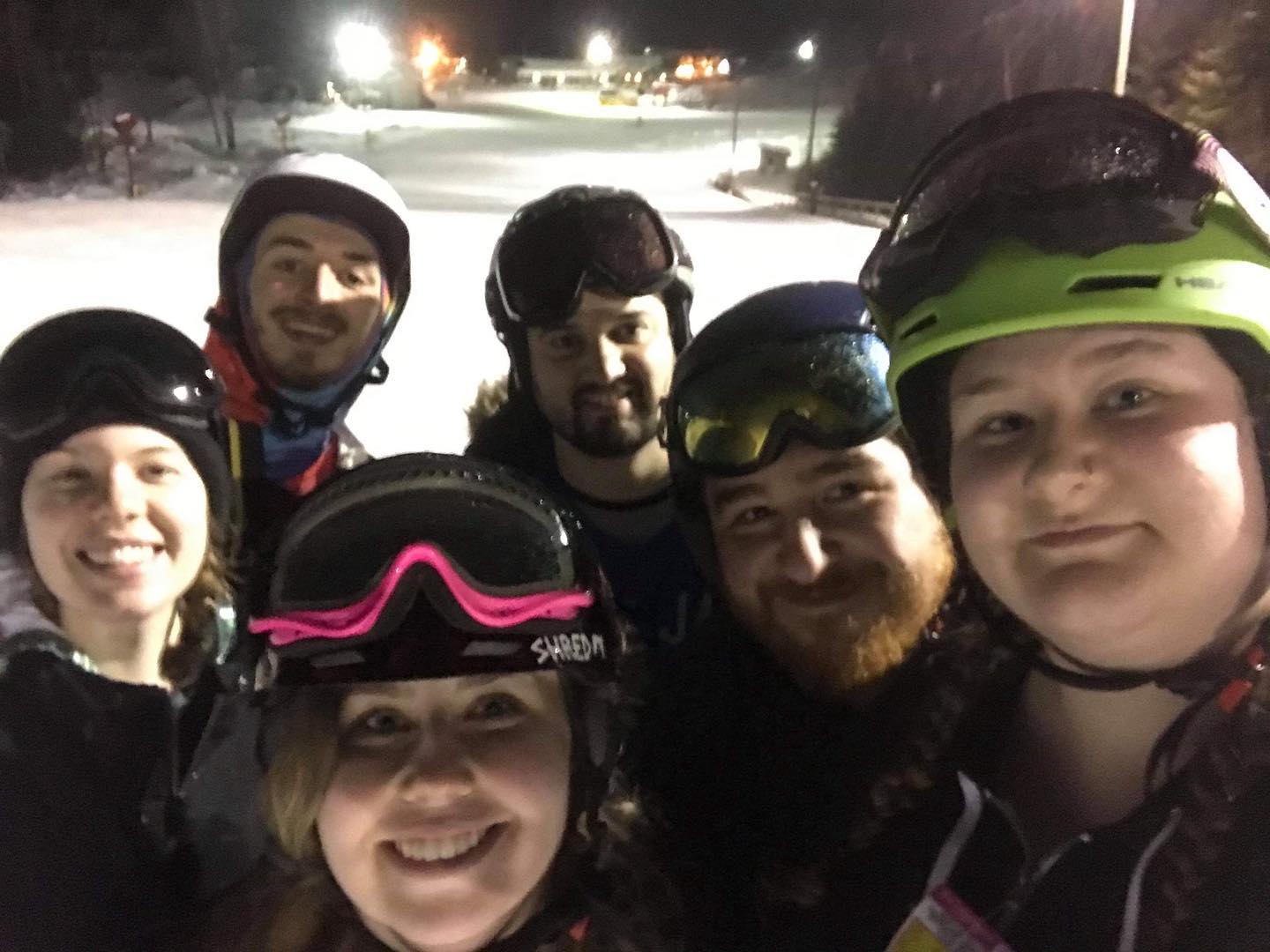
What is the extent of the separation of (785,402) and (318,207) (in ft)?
7.06

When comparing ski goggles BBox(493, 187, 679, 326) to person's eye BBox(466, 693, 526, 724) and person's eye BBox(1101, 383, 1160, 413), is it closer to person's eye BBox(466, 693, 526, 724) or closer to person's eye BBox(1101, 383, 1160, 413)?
person's eye BBox(466, 693, 526, 724)

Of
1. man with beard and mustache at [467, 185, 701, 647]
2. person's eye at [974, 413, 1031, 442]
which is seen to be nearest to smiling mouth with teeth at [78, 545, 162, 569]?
man with beard and mustache at [467, 185, 701, 647]

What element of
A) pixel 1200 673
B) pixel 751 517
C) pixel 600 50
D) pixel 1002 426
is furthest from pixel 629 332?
pixel 600 50

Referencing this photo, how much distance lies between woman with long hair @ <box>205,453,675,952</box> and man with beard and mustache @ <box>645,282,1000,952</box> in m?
0.24

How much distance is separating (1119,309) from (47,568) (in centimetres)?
221

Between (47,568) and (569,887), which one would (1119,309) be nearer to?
(569,887)

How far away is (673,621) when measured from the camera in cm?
305

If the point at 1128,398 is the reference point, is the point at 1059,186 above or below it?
above

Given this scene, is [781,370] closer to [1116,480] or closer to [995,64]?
[1116,480]

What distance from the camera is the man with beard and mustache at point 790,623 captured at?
2016 millimetres

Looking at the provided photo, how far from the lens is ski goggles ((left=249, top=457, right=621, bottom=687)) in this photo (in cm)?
186

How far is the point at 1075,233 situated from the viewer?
1547 mm

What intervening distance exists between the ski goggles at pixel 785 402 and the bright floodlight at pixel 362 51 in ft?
117

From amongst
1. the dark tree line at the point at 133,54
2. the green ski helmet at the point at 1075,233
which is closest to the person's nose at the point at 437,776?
the green ski helmet at the point at 1075,233
